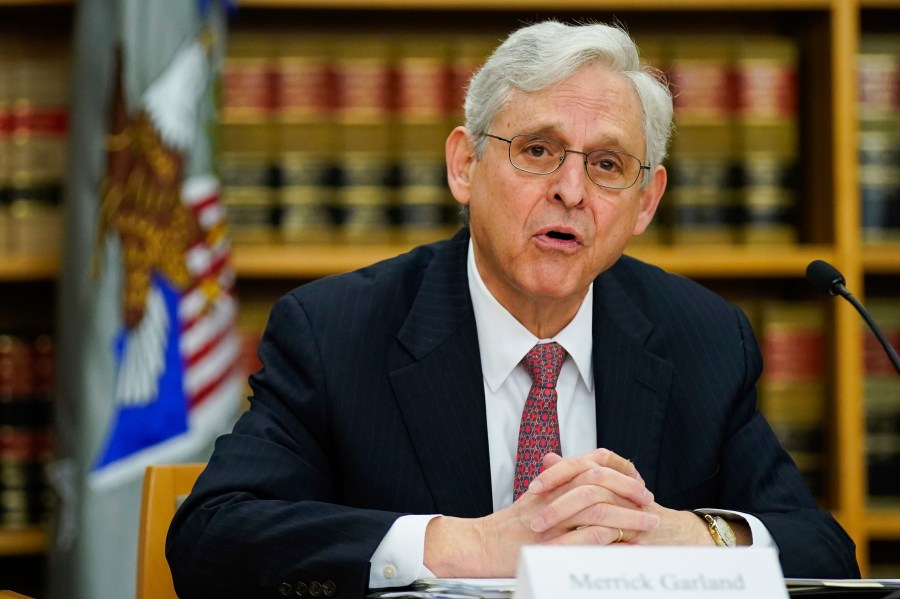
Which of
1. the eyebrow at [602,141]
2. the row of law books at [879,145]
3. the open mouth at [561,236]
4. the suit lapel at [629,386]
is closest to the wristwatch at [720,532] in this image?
the suit lapel at [629,386]

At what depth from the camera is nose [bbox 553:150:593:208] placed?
5.83 feet

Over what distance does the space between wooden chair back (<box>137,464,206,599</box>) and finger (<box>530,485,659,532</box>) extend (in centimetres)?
61

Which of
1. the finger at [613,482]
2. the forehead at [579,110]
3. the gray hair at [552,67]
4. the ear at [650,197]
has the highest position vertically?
the gray hair at [552,67]

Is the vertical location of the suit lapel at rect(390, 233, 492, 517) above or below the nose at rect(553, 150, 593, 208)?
below

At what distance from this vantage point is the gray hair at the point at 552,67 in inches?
70.6

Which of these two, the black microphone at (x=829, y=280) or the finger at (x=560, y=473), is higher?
the black microphone at (x=829, y=280)

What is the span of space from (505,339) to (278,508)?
1.74 feet

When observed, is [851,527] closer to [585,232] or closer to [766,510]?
[766,510]

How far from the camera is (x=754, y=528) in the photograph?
1633mm

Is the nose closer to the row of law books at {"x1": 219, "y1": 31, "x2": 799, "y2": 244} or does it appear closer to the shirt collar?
the shirt collar

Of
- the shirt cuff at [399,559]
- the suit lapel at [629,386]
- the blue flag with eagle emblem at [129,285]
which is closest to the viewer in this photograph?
the shirt cuff at [399,559]

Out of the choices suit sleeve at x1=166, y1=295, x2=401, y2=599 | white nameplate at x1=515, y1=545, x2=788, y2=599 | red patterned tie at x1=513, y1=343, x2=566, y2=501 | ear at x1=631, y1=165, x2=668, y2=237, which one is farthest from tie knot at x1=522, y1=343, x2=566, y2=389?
white nameplate at x1=515, y1=545, x2=788, y2=599

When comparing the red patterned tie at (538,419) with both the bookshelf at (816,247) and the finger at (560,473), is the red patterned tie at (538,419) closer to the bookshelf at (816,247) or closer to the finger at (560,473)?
the finger at (560,473)

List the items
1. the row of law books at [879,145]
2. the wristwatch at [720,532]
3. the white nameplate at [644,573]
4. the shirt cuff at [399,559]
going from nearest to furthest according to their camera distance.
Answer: the white nameplate at [644,573] < the shirt cuff at [399,559] < the wristwatch at [720,532] < the row of law books at [879,145]
